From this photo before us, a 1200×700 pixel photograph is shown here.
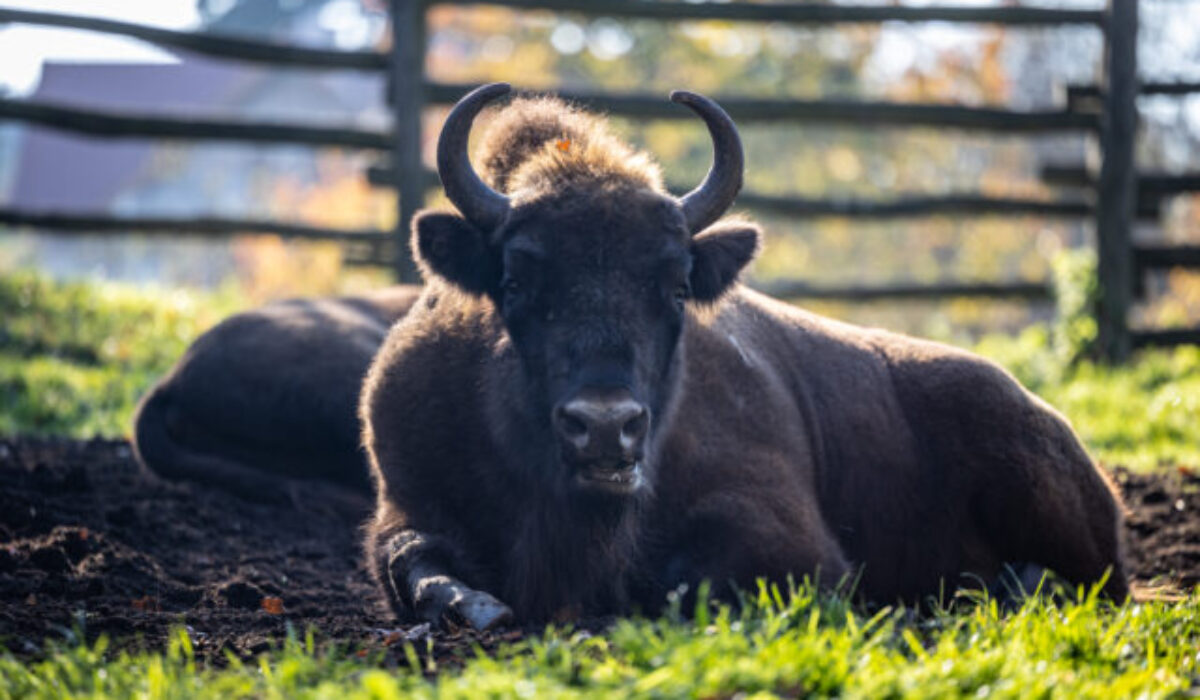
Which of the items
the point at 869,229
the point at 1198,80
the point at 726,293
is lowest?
the point at 869,229

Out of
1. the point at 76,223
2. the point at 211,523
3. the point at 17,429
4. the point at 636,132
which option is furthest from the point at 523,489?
the point at 636,132

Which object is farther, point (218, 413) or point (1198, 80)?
point (1198, 80)

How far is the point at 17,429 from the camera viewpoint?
832 cm

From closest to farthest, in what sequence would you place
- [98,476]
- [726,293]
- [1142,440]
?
1. [726,293]
2. [98,476]
3. [1142,440]

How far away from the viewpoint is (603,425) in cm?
396

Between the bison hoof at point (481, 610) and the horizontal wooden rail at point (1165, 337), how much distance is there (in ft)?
28.4

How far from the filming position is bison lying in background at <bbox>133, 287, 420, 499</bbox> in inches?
273

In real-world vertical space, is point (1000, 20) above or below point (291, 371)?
above

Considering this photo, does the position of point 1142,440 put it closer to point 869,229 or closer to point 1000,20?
point 1000,20

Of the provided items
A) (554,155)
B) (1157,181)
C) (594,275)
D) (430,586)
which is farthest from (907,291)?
(430,586)

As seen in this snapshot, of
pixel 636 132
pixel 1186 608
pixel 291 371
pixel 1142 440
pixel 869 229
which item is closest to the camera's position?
pixel 1186 608

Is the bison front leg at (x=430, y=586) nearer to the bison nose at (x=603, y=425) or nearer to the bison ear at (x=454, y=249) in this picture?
the bison nose at (x=603, y=425)

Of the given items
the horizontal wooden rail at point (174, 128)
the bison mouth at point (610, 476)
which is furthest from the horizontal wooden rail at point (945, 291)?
the bison mouth at point (610, 476)

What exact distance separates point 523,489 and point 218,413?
2902 mm
